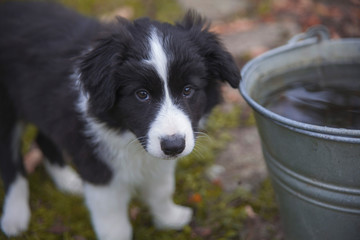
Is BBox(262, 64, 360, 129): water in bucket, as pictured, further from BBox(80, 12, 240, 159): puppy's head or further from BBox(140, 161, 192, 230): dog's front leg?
BBox(140, 161, 192, 230): dog's front leg

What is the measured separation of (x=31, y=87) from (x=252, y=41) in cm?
325

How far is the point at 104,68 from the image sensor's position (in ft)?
6.44

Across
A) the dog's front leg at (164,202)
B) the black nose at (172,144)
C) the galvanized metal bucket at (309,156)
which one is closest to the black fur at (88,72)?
the black nose at (172,144)

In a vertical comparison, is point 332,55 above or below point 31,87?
above

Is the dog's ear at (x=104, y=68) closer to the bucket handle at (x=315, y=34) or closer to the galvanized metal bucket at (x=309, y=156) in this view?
the galvanized metal bucket at (x=309, y=156)

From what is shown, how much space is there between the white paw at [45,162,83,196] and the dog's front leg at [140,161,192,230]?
28.7 inches

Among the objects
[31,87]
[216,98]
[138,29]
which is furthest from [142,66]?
[31,87]

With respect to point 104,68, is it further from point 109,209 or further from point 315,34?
point 315,34

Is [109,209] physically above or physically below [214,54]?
below

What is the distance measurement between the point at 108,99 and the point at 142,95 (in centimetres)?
18

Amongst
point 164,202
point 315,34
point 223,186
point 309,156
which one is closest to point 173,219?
point 164,202

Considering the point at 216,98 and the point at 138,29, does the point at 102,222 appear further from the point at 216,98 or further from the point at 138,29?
the point at 138,29

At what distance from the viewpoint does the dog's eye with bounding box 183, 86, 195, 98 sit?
204cm

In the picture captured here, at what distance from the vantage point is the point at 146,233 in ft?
9.12
